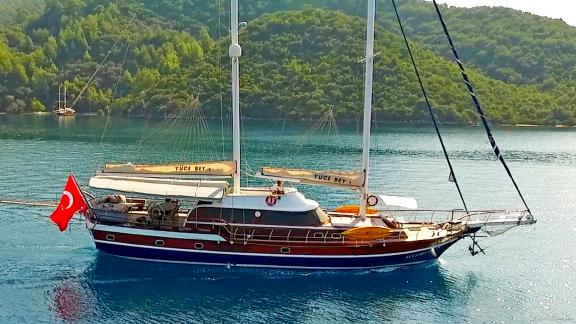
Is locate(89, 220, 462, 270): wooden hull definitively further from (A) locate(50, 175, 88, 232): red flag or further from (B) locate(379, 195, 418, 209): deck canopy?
(B) locate(379, 195, 418, 209): deck canopy

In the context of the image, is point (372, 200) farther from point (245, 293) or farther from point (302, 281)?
point (245, 293)

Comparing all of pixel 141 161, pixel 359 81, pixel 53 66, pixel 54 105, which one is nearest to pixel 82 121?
pixel 54 105

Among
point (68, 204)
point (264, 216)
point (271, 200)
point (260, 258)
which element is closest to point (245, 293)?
point (260, 258)

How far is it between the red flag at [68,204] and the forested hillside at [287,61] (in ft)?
204

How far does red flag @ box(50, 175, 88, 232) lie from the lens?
31.7 meters

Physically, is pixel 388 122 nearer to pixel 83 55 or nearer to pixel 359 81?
pixel 359 81

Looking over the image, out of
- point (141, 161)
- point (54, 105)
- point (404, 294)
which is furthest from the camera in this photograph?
point (54, 105)

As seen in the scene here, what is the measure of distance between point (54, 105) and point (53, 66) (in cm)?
1558

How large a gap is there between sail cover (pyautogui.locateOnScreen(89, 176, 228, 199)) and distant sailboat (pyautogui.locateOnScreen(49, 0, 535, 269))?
0.05 m

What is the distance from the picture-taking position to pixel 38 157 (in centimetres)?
6838

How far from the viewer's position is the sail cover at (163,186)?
105ft

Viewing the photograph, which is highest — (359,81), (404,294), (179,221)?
(359,81)

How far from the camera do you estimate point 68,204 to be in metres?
31.9

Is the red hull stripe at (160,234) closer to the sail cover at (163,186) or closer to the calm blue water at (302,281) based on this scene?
the calm blue water at (302,281)
